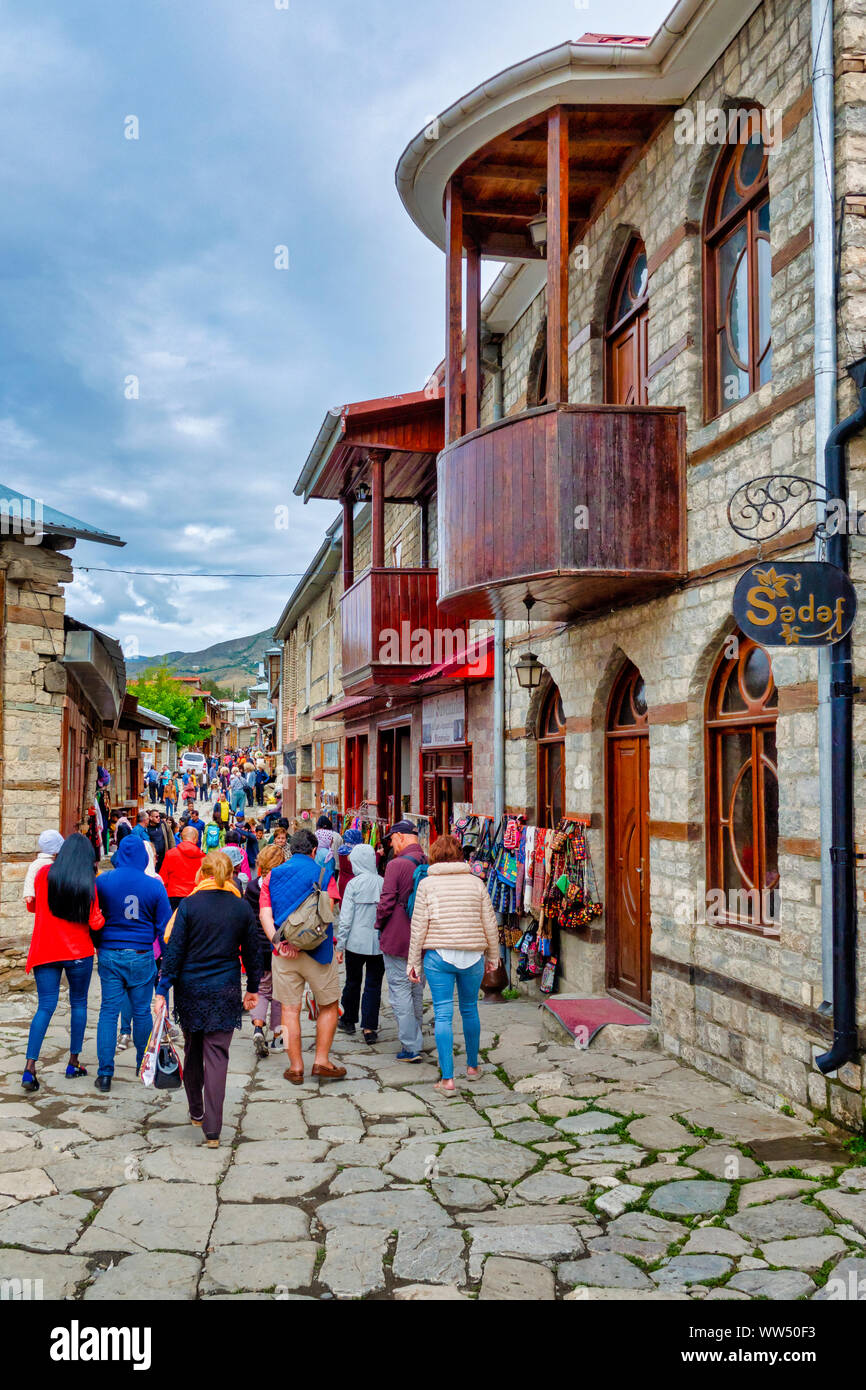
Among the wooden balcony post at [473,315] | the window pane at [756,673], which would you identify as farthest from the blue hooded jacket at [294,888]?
the wooden balcony post at [473,315]

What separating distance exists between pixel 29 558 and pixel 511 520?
4.83 meters

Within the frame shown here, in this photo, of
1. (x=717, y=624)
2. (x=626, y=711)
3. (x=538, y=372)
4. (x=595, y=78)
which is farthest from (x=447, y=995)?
(x=538, y=372)

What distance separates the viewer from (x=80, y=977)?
22.2 feet

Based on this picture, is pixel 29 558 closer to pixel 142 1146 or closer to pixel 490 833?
pixel 490 833

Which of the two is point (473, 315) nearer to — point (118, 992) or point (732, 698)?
point (732, 698)

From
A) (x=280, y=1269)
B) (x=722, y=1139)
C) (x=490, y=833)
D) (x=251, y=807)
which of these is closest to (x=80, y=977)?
(x=280, y=1269)

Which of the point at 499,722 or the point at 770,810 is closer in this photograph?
the point at 770,810

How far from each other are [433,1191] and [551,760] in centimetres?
601

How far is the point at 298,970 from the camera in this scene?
22.7 feet

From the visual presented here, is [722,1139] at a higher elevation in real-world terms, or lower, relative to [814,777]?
lower

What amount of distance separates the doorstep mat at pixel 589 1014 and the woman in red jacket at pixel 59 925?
3.46 m

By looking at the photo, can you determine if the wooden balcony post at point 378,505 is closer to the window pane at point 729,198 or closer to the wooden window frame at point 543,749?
the wooden window frame at point 543,749

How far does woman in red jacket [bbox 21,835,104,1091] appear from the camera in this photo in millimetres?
6605
